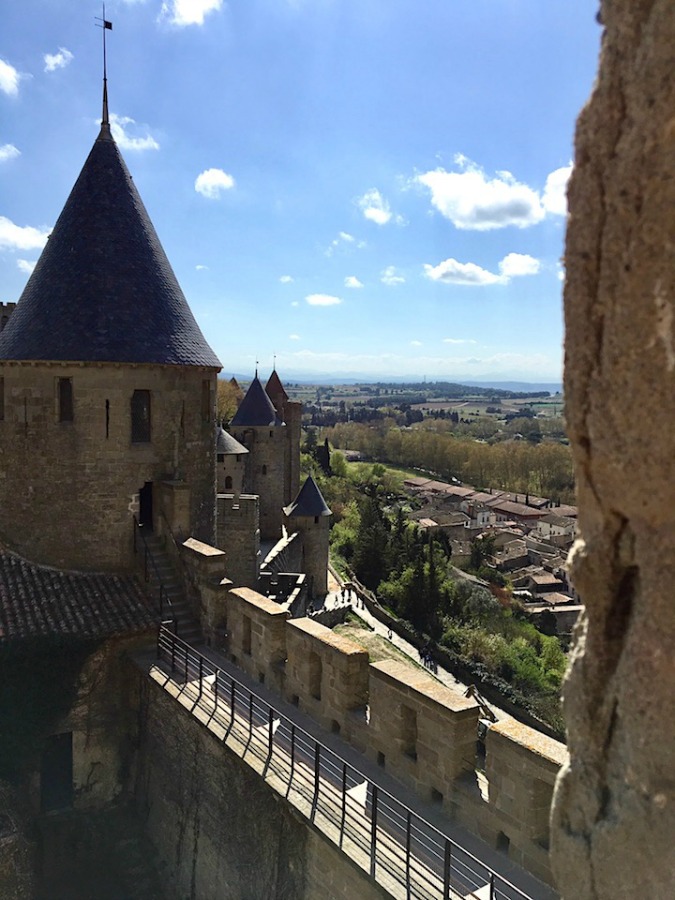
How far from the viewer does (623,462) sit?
9.55ft

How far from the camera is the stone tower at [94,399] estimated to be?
38.2 ft

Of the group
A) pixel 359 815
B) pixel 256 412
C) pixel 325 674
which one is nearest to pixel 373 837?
pixel 359 815

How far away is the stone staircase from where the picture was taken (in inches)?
442

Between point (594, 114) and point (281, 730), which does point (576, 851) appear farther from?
point (281, 730)

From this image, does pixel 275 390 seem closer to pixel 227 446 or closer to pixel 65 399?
pixel 227 446

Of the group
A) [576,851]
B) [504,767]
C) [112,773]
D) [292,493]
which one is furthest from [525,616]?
[576,851]

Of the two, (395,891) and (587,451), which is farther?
(395,891)

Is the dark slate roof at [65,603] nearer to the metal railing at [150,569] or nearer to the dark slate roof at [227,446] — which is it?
the metal railing at [150,569]

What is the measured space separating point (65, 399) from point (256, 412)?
75.3ft

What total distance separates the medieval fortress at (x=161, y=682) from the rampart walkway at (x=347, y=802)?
29mm

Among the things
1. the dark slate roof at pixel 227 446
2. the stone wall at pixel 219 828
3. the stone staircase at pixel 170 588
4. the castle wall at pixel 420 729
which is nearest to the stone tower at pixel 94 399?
the stone staircase at pixel 170 588

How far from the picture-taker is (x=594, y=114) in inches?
115

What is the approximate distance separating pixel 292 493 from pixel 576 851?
37860mm

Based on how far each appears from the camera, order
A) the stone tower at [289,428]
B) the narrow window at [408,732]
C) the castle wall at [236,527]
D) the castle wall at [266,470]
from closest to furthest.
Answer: the narrow window at [408,732] → the castle wall at [236,527] → the castle wall at [266,470] → the stone tower at [289,428]
